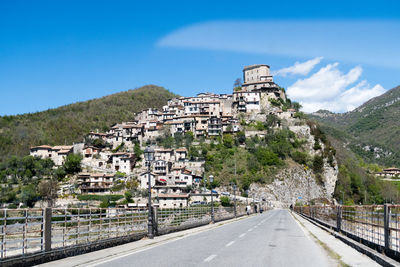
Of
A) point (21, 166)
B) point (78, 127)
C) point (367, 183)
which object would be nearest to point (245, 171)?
point (367, 183)

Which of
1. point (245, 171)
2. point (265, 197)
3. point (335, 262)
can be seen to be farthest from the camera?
point (245, 171)

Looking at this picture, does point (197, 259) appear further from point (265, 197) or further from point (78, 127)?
point (78, 127)

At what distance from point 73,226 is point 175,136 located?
4771 inches

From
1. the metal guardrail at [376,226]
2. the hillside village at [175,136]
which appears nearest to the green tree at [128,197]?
the hillside village at [175,136]

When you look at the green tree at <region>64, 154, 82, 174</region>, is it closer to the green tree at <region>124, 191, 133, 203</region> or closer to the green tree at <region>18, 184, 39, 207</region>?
the green tree at <region>18, 184, 39, 207</region>

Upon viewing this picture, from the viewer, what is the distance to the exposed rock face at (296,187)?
109m

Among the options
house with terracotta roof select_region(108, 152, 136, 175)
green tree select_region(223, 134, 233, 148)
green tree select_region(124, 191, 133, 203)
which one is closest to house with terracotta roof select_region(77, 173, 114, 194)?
house with terracotta roof select_region(108, 152, 136, 175)

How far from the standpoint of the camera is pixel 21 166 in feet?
392

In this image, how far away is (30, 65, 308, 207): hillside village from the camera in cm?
10588

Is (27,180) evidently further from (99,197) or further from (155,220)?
(155,220)

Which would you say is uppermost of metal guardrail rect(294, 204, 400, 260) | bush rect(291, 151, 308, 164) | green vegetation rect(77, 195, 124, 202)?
bush rect(291, 151, 308, 164)

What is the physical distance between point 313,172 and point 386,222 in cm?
11436

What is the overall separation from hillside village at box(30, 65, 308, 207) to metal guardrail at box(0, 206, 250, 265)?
228ft

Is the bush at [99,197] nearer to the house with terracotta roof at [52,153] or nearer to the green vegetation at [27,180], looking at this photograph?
the green vegetation at [27,180]
